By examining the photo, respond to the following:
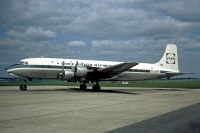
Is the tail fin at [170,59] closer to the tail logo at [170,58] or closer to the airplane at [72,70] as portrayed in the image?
the tail logo at [170,58]

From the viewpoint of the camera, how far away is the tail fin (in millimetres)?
43812

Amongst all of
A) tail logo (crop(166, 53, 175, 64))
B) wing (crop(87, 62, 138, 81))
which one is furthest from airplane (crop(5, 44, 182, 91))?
tail logo (crop(166, 53, 175, 64))

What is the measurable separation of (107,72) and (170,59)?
1312 cm

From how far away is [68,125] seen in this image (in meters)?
10.6

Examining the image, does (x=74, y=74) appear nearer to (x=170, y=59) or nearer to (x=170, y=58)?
(x=170, y=59)

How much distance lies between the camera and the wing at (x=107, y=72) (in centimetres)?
3391

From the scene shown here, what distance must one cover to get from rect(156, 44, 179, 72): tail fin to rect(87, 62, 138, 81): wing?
9.93 meters

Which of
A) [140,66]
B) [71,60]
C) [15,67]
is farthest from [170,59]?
[15,67]

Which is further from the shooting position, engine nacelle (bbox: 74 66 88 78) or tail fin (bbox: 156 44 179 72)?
tail fin (bbox: 156 44 179 72)

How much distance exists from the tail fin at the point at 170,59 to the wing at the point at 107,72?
9931mm

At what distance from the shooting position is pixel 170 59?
145 ft

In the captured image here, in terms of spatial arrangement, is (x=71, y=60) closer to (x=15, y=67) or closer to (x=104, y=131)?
(x=15, y=67)

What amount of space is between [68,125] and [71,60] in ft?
85.2

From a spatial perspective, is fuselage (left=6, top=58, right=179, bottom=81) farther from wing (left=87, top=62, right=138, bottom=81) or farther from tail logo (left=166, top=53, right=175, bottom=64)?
tail logo (left=166, top=53, right=175, bottom=64)
